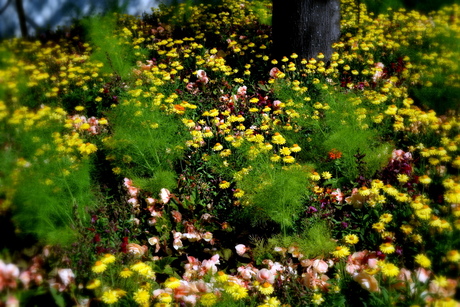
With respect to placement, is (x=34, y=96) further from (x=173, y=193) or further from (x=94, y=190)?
(x=173, y=193)

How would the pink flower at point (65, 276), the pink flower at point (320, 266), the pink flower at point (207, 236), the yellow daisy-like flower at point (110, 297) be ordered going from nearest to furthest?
the yellow daisy-like flower at point (110, 297)
the pink flower at point (65, 276)
the pink flower at point (320, 266)
the pink flower at point (207, 236)

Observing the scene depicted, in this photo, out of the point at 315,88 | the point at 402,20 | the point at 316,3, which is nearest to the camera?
the point at 315,88

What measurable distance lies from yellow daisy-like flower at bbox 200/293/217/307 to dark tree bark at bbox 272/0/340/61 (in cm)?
341

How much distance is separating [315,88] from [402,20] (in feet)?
7.98

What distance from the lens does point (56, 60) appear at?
4871mm

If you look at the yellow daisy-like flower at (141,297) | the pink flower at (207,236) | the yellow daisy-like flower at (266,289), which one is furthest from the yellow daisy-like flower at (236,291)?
the pink flower at (207,236)

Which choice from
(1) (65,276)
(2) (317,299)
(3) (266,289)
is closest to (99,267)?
(1) (65,276)

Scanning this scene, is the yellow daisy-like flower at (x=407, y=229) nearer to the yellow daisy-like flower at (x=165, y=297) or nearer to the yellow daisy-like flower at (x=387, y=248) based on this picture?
the yellow daisy-like flower at (x=387, y=248)

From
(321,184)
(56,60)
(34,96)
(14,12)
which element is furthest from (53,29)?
(321,184)

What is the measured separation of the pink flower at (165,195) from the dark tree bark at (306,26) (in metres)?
2.54

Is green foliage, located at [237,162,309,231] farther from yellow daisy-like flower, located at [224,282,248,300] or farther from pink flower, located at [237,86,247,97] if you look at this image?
pink flower, located at [237,86,247,97]

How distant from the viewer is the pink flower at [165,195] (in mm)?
2891

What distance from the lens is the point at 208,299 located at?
1.90 meters

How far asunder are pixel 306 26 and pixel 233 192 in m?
2.47
